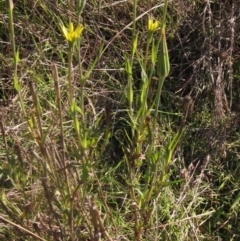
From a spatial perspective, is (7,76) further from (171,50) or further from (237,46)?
(237,46)

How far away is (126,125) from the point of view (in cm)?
168

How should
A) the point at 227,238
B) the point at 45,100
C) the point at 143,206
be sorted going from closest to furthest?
1. the point at 143,206
2. the point at 227,238
3. the point at 45,100

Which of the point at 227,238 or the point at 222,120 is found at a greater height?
the point at 222,120

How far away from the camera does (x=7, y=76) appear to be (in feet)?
5.81

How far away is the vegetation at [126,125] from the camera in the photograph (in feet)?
4.16

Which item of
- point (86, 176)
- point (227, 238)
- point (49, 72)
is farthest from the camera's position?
point (49, 72)

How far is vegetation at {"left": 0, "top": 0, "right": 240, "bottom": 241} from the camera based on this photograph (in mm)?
1267

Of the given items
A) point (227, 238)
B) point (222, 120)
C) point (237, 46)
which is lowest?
point (227, 238)

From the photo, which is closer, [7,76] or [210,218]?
[210,218]

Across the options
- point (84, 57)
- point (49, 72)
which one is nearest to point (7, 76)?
point (49, 72)

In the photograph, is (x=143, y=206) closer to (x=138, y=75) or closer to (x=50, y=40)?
(x=138, y=75)

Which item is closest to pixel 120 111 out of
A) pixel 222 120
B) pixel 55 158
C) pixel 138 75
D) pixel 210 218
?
pixel 138 75

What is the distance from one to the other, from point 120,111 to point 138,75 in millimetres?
190

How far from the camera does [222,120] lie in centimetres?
169
